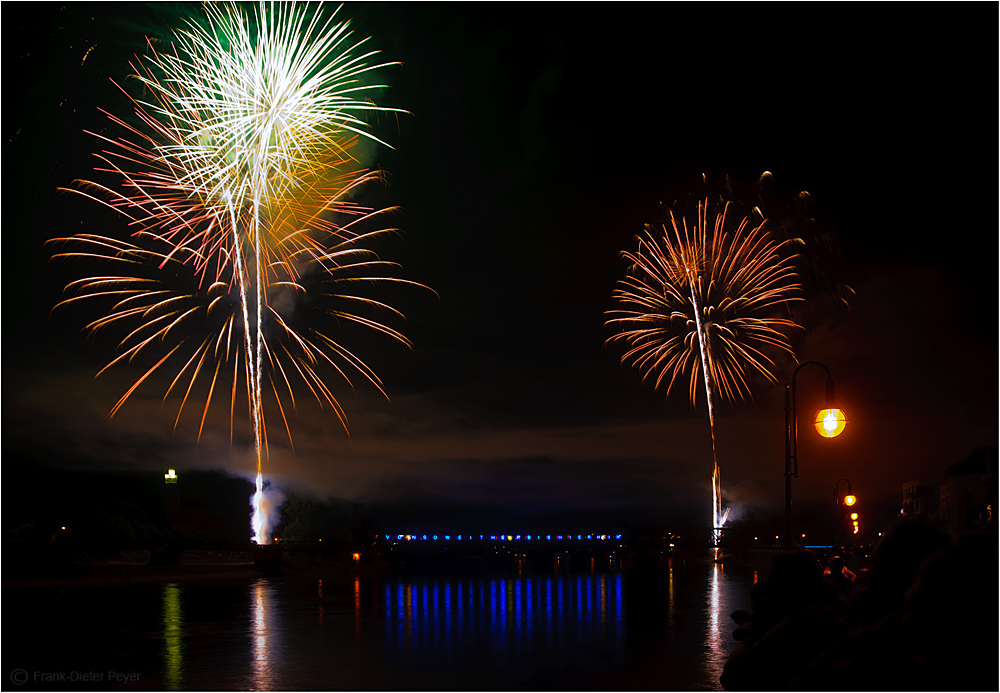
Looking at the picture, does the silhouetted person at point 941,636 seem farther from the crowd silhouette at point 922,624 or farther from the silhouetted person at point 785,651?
the silhouetted person at point 785,651

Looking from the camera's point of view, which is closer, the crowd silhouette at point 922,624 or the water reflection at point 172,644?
the crowd silhouette at point 922,624

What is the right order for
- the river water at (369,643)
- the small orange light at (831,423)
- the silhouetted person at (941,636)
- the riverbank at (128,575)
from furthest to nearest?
the riverbank at (128,575)
the small orange light at (831,423)
the river water at (369,643)
the silhouetted person at (941,636)

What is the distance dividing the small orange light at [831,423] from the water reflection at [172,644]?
1093cm

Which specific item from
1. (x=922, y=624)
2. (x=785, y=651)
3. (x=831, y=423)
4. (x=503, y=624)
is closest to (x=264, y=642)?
(x=503, y=624)

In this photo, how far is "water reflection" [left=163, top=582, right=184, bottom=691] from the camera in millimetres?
12430

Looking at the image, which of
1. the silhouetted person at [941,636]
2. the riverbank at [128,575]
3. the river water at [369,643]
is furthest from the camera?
the riverbank at [128,575]

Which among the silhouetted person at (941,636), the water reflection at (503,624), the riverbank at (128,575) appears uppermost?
the silhouetted person at (941,636)

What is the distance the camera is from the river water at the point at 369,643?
12.4 meters

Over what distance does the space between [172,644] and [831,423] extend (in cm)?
1317

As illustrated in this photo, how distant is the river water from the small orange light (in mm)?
4219

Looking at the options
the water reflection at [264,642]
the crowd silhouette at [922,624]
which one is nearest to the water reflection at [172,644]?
the water reflection at [264,642]

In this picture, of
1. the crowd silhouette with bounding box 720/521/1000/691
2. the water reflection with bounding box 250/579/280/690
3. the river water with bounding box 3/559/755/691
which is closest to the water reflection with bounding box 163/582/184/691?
the river water with bounding box 3/559/755/691

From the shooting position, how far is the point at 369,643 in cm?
1688

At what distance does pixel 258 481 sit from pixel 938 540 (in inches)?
1383
